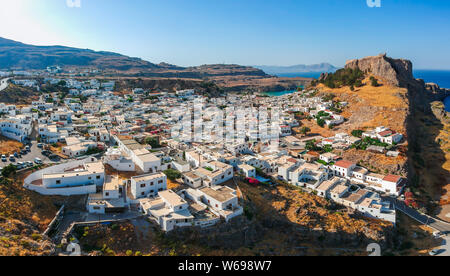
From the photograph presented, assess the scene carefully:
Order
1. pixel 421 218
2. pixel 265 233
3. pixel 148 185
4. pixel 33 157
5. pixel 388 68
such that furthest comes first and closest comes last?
pixel 388 68, pixel 33 157, pixel 421 218, pixel 148 185, pixel 265 233

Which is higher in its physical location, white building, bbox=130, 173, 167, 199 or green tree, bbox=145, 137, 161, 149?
green tree, bbox=145, 137, 161, 149

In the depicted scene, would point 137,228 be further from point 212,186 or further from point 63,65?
point 63,65

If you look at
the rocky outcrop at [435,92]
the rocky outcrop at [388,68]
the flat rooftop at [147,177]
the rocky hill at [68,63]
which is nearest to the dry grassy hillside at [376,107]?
the rocky outcrop at [388,68]

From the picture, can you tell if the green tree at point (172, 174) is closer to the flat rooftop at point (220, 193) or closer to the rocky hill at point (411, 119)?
the flat rooftop at point (220, 193)

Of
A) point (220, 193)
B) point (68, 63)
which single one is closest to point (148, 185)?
point (220, 193)

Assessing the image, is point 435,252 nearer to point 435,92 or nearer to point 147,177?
point 147,177

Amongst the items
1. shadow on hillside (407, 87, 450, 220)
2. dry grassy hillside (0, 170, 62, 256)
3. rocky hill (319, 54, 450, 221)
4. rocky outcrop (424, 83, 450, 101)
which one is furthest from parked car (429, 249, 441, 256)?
rocky outcrop (424, 83, 450, 101)

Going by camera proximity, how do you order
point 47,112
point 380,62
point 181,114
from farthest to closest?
point 380,62 → point 181,114 → point 47,112

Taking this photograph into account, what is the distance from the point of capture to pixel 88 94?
54.6 m

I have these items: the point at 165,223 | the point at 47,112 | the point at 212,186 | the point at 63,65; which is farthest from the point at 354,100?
the point at 63,65

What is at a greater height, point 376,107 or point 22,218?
point 376,107

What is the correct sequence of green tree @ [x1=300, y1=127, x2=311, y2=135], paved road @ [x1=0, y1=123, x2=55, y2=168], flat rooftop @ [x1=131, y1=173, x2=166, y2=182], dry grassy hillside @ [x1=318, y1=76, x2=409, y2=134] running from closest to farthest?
flat rooftop @ [x1=131, y1=173, x2=166, y2=182] → paved road @ [x1=0, y1=123, x2=55, y2=168] → dry grassy hillside @ [x1=318, y1=76, x2=409, y2=134] → green tree @ [x1=300, y1=127, x2=311, y2=135]

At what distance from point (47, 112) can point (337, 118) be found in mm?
37021

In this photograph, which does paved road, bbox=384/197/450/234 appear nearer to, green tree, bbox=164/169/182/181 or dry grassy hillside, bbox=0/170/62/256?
green tree, bbox=164/169/182/181
